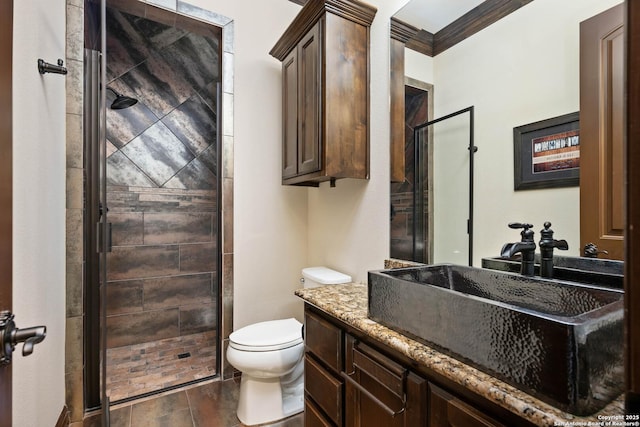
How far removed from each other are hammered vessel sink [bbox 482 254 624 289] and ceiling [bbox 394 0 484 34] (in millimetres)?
1091

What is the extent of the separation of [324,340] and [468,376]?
0.69m

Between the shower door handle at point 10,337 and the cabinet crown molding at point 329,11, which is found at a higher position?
the cabinet crown molding at point 329,11

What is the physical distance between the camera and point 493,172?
3.90ft

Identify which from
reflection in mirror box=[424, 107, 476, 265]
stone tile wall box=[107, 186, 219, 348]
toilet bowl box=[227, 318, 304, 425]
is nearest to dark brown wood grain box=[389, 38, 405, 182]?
reflection in mirror box=[424, 107, 476, 265]

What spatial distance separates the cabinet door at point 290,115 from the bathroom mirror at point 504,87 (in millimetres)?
Result: 847

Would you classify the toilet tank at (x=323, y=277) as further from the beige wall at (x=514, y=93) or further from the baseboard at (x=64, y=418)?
the baseboard at (x=64, y=418)

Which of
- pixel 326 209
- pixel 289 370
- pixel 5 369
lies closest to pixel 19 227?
pixel 5 369

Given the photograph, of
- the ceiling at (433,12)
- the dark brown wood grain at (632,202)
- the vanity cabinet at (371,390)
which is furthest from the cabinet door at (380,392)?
the ceiling at (433,12)

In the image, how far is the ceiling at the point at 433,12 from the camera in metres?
1.33

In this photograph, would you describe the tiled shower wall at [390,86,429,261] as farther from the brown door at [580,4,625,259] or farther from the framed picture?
the brown door at [580,4,625,259]

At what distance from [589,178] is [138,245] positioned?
10.6 feet

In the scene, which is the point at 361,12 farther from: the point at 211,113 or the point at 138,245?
the point at 138,245

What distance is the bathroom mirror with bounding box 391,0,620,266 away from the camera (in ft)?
3.22

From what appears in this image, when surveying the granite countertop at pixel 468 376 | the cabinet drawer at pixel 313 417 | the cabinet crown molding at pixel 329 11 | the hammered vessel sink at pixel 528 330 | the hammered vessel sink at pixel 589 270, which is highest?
the cabinet crown molding at pixel 329 11
